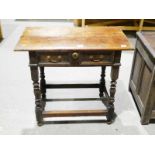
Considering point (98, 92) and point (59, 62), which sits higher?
point (59, 62)

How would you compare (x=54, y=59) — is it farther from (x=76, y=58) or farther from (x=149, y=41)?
(x=149, y=41)

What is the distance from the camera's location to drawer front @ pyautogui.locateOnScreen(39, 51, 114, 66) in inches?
64.8

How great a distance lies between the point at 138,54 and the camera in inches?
87.7

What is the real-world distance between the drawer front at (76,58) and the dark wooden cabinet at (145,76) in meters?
0.41

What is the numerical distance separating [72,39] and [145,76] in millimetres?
763

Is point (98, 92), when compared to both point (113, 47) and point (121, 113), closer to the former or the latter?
point (121, 113)

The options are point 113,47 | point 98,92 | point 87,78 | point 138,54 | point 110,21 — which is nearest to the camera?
point 113,47

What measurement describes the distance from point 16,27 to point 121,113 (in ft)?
10.7

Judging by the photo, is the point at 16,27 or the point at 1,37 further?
the point at 16,27

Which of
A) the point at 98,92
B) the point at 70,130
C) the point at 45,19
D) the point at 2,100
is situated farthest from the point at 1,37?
the point at 70,130

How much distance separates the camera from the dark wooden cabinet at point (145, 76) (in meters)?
1.87

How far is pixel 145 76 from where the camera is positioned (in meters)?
2.01

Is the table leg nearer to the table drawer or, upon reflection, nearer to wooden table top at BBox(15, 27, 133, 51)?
wooden table top at BBox(15, 27, 133, 51)

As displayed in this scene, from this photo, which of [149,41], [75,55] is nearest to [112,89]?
[75,55]
